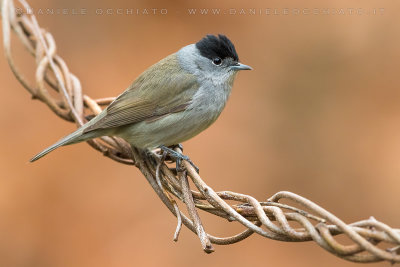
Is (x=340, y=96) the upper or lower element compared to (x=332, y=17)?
lower

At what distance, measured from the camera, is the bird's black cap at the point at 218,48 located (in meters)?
4.12

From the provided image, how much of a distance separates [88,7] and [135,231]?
8.16 ft

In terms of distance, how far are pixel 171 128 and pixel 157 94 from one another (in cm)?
31

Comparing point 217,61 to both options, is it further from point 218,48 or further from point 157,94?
point 157,94

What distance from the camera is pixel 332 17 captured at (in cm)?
544

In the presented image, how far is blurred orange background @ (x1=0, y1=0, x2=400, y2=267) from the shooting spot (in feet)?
15.5

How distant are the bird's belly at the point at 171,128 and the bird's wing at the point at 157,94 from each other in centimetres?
6

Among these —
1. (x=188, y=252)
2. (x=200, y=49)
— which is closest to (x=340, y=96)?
(x=200, y=49)

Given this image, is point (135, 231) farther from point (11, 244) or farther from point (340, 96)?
point (340, 96)

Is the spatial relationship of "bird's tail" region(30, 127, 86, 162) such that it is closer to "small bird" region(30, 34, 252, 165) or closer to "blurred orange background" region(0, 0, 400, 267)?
"small bird" region(30, 34, 252, 165)

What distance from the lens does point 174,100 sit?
3834 mm

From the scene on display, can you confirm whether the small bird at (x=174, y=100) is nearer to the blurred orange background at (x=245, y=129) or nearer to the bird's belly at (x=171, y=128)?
the bird's belly at (x=171, y=128)

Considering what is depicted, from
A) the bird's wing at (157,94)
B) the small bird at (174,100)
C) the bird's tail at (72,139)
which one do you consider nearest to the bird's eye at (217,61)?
the small bird at (174,100)

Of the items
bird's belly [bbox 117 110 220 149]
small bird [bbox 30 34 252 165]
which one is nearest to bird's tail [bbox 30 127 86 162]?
small bird [bbox 30 34 252 165]
